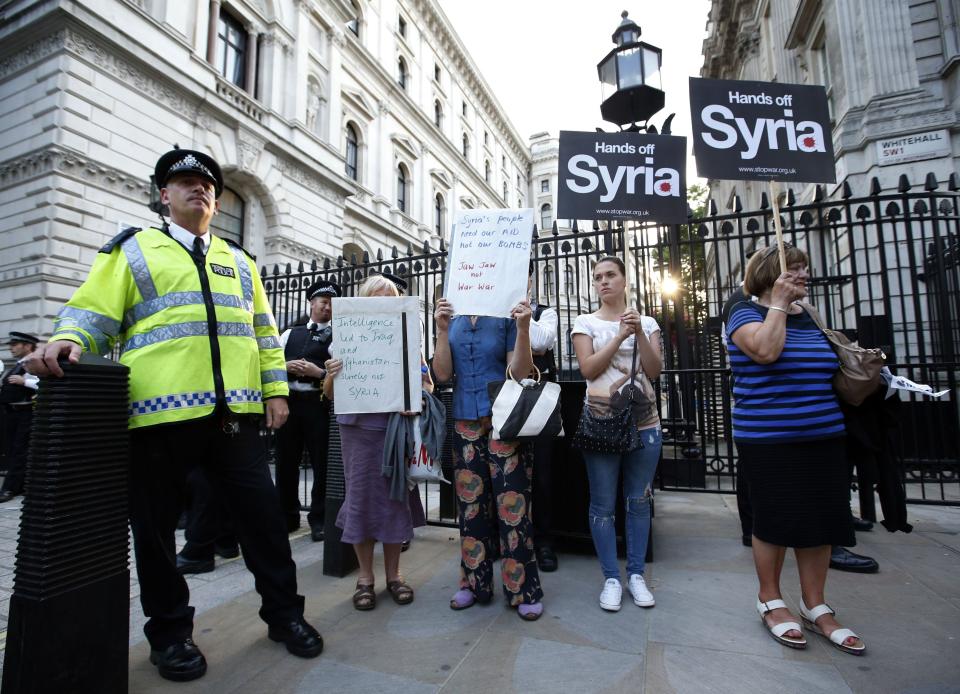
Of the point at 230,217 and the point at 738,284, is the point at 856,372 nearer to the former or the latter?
the point at 738,284

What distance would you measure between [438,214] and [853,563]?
30668mm

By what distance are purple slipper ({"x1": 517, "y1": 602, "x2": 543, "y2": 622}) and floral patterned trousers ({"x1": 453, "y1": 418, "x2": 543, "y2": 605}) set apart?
0.04m

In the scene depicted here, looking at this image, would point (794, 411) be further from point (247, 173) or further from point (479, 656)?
point (247, 173)

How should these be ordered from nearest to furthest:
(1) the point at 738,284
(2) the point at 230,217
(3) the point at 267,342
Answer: (3) the point at 267,342 → (1) the point at 738,284 → (2) the point at 230,217

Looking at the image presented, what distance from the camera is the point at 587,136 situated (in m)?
4.06

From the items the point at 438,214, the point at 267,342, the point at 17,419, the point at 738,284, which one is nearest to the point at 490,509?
the point at 267,342

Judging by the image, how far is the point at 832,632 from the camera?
2393 millimetres

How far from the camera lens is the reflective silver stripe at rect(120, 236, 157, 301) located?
2260 mm

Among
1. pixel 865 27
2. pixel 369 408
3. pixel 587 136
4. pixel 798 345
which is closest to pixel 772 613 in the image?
pixel 798 345

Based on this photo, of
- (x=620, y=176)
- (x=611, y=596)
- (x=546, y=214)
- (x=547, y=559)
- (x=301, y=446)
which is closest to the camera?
(x=611, y=596)

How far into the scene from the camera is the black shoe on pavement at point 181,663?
7.26 feet

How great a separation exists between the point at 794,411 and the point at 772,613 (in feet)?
3.37

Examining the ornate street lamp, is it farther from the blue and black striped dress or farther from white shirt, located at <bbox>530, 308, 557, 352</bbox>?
the blue and black striped dress

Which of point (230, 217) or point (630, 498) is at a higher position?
point (230, 217)
